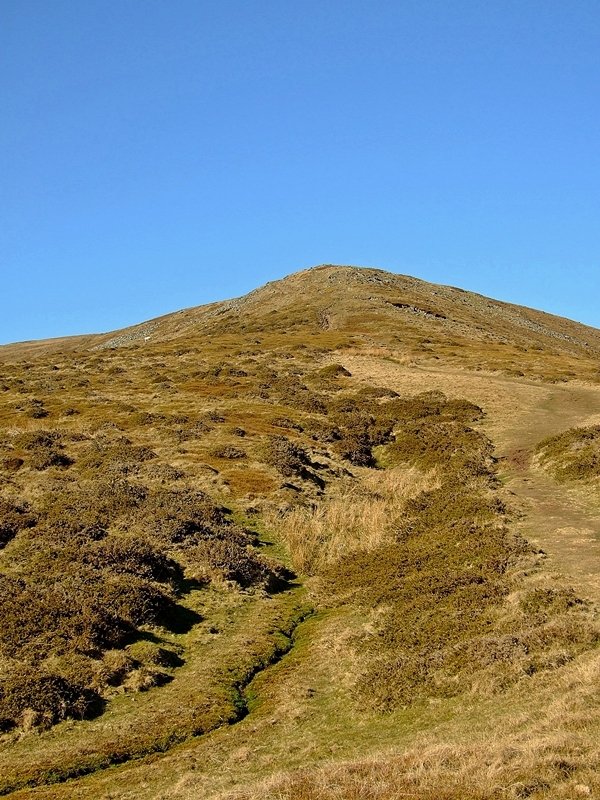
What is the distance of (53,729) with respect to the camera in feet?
44.5

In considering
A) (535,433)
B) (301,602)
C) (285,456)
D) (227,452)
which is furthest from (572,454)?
(227,452)

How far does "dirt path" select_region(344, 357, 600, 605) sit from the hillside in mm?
202

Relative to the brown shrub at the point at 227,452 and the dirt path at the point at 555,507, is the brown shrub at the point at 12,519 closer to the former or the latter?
the brown shrub at the point at 227,452

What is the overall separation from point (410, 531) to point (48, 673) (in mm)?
14947

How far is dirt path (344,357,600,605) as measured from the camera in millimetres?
20266

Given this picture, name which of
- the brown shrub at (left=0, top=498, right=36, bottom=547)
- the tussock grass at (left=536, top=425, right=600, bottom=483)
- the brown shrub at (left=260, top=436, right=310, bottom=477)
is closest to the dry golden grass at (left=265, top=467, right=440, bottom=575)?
the brown shrub at (left=260, top=436, right=310, bottom=477)

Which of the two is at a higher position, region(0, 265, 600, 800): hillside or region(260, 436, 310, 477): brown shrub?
region(260, 436, 310, 477): brown shrub

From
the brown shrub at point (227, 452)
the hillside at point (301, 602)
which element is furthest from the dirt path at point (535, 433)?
the brown shrub at point (227, 452)

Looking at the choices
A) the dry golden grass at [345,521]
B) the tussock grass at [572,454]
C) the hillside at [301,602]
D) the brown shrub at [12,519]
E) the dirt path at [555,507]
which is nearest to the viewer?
the hillside at [301,602]

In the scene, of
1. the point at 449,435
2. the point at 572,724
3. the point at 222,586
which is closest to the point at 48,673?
the point at 222,586

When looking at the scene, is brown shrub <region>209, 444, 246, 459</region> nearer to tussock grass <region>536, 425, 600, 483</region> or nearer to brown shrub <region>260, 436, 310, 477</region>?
brown shrub <region>260, 436, 310, 477</region>

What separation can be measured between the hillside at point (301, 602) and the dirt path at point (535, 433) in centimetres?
20

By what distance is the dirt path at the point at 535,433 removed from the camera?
66.5ft

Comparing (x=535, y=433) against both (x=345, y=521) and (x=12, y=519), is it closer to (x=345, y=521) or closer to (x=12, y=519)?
(x=345, y=521)
